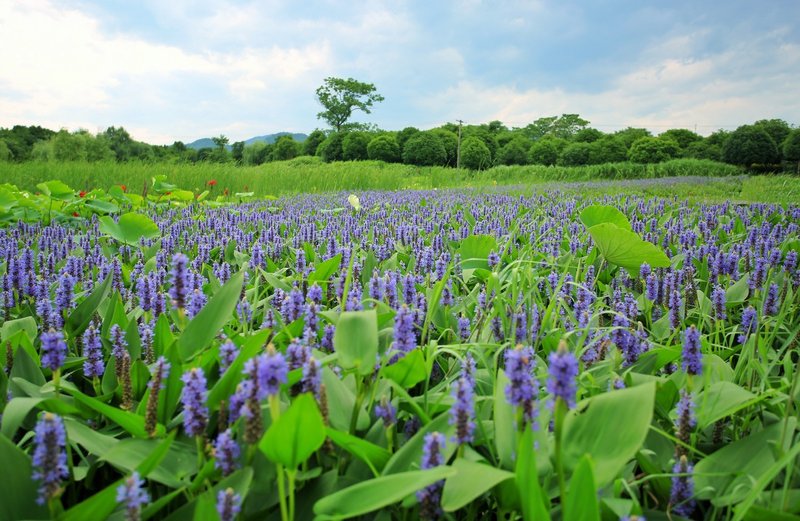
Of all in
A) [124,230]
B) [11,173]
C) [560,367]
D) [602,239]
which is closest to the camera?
[560,367]

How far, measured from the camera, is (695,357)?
1.33 meters

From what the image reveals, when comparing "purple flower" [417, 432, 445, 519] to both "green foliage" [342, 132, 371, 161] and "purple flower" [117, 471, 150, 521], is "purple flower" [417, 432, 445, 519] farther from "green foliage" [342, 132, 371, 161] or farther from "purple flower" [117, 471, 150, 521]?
"green foliage" [342, 132, 371, 161]

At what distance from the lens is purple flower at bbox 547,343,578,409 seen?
0.86 m

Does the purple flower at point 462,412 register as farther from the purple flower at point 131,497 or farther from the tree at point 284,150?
the tree at point 284,150

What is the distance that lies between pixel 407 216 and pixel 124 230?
2.88 metres

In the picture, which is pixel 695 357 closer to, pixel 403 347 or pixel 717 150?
pixel 403 347

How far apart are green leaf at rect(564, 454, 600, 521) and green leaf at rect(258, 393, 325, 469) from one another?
42 cm

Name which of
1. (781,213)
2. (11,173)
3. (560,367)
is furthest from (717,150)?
(560,367)

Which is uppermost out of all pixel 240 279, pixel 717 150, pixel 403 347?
pixel 717 150

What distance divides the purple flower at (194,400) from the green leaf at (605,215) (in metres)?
2.77

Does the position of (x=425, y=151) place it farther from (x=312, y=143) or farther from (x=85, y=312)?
(x=85, y=312)

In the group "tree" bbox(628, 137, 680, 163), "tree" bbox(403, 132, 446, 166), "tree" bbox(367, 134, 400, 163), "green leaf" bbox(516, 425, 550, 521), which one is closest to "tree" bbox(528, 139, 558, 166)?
"tree" bbox(628, 137, 680, 163)

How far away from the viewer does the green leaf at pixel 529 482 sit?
0.87m

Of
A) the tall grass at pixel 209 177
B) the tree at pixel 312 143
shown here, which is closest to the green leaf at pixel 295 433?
the tall grass at pixel 209 177
